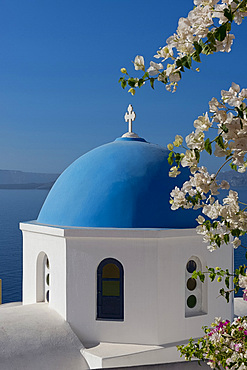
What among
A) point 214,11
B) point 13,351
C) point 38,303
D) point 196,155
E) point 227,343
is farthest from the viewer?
point 38,303

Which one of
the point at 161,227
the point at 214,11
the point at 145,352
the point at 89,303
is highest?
the point at 214,11

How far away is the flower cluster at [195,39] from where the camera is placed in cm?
240

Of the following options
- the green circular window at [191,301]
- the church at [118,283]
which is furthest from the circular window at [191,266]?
the green circular window at [191,301]

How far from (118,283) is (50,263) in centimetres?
139

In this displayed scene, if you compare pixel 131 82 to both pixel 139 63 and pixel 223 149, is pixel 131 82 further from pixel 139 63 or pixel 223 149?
pixel 223 149

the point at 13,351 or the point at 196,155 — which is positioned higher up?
the point at 196,155

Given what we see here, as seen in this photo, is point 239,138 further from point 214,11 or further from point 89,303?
point 89,303

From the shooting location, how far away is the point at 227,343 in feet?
15.3

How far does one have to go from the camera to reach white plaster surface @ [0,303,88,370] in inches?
299

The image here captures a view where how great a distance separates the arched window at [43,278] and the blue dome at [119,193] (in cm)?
77

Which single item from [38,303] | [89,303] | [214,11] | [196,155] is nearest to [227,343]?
[196,155]

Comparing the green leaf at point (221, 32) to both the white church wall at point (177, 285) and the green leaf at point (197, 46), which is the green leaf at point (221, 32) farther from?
the white church wall at point (177, 285)

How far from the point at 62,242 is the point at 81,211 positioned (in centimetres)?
62

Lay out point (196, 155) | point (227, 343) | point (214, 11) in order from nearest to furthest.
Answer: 1. point (214, 11)
2. point (196, 155)
3. point (227, 343)
